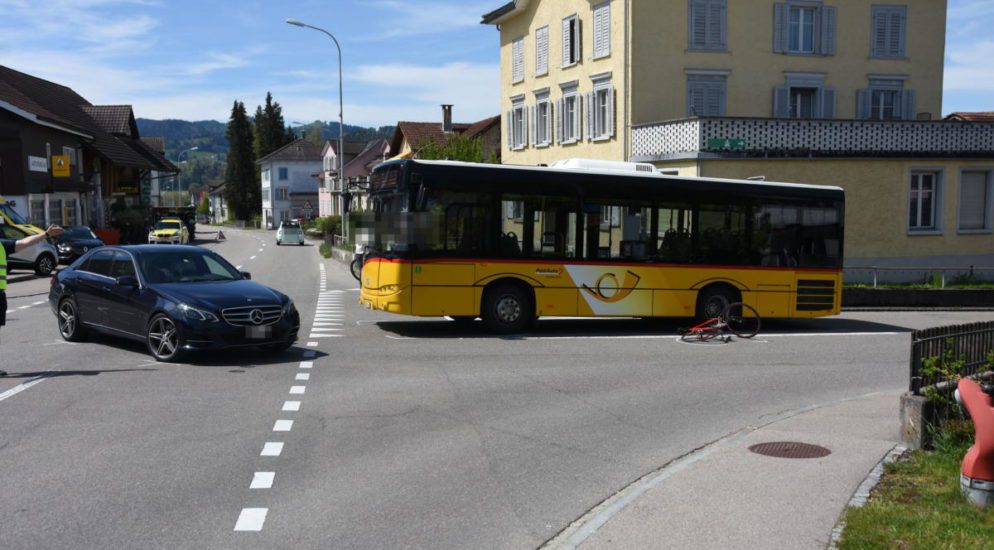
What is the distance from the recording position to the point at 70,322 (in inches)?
598

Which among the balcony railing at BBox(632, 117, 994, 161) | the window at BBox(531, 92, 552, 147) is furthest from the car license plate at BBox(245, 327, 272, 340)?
the window at BBox(531, 92, 552, 147)

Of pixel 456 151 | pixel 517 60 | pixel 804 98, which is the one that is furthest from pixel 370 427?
pixel 456 151

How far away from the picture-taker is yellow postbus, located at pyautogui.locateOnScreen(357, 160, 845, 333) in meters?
16.7

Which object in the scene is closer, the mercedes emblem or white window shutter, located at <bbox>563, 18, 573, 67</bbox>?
the mercedes emblem

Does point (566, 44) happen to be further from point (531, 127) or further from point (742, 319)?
point (742, 319)

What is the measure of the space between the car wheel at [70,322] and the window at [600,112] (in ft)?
72.5

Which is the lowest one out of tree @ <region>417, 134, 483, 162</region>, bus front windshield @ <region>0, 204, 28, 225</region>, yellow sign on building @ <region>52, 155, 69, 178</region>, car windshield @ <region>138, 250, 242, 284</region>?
car windshield @ <region>138, 250, 242, 284</region>

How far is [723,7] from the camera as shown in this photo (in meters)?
33.2

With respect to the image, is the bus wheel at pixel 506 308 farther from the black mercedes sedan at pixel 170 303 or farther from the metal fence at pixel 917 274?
the metal fence at pixel 917 274

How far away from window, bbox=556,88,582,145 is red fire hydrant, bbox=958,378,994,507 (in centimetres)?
3052

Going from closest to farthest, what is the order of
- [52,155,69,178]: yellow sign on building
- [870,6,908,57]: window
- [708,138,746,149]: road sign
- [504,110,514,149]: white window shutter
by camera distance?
[708,138,746,149]: road sign → [870,6,908,57]: window → [504,110,514,149]: white window shutter → [52,155,69,178]: yellow sign on building

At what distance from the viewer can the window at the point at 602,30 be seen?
3362 cm

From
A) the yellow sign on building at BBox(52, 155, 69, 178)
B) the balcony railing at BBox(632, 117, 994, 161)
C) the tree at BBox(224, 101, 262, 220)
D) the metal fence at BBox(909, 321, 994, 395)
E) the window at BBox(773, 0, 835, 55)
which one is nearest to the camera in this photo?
the metal fence at BBox(909, 321, 994, 395)

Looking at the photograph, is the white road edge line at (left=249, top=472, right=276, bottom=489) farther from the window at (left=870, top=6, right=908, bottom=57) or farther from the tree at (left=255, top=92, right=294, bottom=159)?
the tree at (left=255, top=92, right=294, bottom=159)
